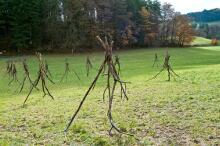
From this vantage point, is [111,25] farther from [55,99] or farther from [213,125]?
[213,125]

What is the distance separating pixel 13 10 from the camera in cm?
7112

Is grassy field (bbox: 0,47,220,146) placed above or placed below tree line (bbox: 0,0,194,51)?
below

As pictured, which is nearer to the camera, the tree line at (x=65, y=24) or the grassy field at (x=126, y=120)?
the grassy field at (x=126, y=120)

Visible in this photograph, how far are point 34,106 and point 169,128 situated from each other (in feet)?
24.6

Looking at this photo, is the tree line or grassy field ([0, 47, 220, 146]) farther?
the tree line

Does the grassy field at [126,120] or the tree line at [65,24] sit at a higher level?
the tree line at [65,24]

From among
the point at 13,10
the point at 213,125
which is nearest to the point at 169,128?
the point at 213,125

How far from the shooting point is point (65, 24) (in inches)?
2785

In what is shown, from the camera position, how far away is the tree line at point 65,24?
2761 inches

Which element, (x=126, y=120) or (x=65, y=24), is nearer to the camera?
(x=126, y=120)

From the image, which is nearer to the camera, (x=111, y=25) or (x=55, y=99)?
(x=55, y=99)

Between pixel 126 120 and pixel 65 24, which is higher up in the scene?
pixel 65 24

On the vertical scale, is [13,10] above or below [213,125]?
above

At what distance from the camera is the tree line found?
70.1 m
